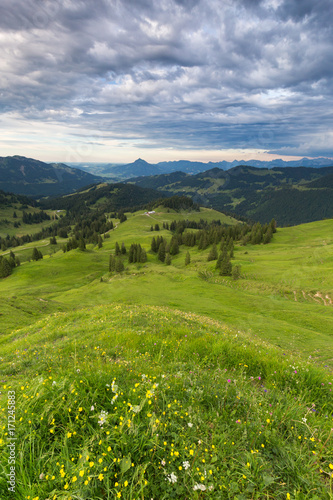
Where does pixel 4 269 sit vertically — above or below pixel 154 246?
below

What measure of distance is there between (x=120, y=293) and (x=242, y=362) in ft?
154

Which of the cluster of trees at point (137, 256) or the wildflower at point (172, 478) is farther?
the cluster of trees at point (137, 256)

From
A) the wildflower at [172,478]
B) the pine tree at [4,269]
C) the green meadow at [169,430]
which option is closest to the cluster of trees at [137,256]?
the pine tree at [4,269]

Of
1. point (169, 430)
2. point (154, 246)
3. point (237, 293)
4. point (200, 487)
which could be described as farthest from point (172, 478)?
point (154, 246)

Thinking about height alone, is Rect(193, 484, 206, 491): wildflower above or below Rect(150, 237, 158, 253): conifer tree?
above

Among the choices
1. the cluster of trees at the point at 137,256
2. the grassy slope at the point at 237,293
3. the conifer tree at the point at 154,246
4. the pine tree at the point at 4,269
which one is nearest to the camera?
the grassy slope at the point at 237,293

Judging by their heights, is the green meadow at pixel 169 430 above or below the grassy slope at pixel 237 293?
above

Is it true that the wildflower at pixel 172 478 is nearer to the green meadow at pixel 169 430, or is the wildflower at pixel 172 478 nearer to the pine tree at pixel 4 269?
the green meadow at pixel 169 430

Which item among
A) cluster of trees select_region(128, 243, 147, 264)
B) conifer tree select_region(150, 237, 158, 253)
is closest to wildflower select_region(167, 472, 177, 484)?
cluster of trees select_region(128, 243, 147, 264)

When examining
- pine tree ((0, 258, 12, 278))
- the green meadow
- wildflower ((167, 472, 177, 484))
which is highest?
wildflower ((167, 472, 177, 484))

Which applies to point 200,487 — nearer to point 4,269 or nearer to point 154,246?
point 4,269

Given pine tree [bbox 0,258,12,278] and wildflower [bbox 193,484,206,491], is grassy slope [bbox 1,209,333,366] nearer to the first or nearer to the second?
pine tree [bbox 0,258,12,278]

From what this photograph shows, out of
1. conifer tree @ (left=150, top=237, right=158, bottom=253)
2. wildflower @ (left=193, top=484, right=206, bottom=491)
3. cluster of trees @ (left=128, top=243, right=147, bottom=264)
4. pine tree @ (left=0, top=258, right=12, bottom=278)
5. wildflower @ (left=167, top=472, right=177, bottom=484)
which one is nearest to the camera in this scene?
wildflower @ (left=193, top=484, right=206, bottom=491)

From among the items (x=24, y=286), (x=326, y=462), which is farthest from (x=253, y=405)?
(x=24, y=286)
